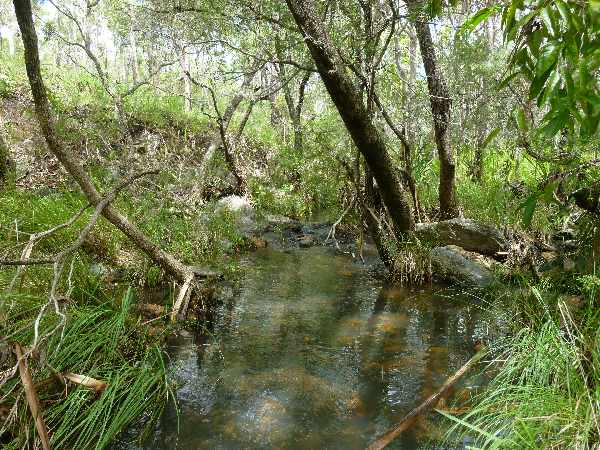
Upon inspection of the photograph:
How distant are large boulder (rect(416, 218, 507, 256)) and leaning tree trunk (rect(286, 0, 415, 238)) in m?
0.35

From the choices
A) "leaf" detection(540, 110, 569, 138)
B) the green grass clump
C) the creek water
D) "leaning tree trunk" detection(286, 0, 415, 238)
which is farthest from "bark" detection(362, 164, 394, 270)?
"leaf" detection(540, 110, 569, 138)

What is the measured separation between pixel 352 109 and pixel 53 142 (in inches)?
128

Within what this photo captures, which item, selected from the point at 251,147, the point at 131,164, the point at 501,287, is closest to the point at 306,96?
the point at 251,147

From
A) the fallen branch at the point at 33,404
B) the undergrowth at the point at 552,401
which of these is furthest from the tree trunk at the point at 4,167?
the undergrowth at the point at 552,401

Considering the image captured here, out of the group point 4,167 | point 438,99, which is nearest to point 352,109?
point 438,99

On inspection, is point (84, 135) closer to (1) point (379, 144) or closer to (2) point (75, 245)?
(1) point (379, 144)

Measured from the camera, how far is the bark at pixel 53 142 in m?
3.63

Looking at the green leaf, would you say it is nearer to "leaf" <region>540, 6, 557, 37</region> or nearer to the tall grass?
"leaf" <region>540, 6, 557, 37</region>

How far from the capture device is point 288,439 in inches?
133

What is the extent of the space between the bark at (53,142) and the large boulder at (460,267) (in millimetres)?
3713

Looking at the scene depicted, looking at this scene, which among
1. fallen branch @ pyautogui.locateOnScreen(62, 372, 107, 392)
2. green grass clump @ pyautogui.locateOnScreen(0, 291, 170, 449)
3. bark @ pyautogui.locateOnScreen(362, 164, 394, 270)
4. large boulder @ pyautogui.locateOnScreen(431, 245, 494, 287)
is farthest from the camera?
bark @ pyautogui.locateOnScreen(362, 164, 394, 270)

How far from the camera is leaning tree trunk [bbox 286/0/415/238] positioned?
524 centimetres

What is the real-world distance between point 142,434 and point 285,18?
591cm

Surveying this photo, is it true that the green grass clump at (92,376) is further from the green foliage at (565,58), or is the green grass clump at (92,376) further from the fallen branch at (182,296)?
the green foliage at (565,58)
